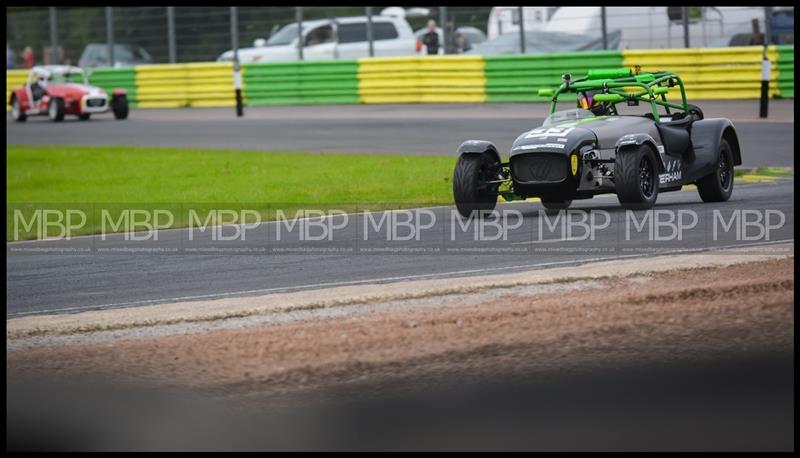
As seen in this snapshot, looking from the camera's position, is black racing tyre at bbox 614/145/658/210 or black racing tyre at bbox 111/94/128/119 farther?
black racing tyre at bbox 111/94/128/119

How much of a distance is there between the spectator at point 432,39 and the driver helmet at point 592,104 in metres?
18.2

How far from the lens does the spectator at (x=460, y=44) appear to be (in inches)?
1187

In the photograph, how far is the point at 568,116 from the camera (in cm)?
1202

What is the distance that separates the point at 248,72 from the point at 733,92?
43.6ft

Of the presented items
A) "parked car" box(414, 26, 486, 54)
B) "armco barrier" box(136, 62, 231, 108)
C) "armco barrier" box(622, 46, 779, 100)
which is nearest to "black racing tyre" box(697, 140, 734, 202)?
"armco barrier" box(622, 46, 779, 100)

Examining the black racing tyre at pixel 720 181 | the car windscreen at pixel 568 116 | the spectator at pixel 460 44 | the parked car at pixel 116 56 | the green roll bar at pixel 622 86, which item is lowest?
the black racing tyre at pixel 720 181

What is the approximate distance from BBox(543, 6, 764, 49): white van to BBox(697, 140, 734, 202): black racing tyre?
13987mm

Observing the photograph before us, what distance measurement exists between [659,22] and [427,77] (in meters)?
5.48

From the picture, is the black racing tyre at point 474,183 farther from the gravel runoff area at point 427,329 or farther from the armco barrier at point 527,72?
the armco barrier at point 527,72

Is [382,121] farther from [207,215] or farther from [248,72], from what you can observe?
[207,215]

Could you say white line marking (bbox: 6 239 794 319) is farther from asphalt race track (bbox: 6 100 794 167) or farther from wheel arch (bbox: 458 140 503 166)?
asphalt race track (bbox: 6 100 794 167)

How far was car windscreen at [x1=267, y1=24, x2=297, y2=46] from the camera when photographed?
111 feet

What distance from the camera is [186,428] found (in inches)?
230

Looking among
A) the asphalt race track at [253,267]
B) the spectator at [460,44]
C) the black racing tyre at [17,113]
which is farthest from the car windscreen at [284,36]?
the asphalt race track at [253,267]
